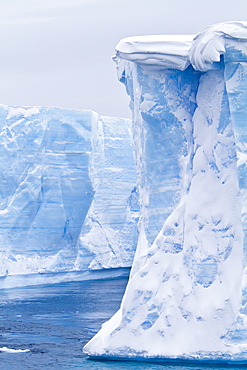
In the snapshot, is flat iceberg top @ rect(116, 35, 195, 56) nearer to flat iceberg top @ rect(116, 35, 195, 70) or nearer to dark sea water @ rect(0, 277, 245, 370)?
flat iceberg top @ rect(116, 35, 195, 70)

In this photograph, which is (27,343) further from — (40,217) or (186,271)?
(40,217)

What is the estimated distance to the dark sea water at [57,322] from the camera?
860 cm

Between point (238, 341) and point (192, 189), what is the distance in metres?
1.47

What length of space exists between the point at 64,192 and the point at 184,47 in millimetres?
10064

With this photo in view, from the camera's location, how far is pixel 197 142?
829cm

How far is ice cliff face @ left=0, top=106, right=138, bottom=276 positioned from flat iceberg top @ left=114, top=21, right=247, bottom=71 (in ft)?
28.5

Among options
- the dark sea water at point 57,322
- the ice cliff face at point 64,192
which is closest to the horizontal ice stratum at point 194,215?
the dark sea water at point 57,322

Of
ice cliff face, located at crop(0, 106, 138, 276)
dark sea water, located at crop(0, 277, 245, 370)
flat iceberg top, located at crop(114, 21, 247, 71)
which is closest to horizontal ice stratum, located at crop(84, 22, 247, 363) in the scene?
flat iceberg top, located at crop(114, 21, 247, 71)

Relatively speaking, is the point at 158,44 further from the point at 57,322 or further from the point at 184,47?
the point at 57,322

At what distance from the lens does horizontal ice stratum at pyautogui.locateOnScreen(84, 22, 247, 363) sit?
7805mm

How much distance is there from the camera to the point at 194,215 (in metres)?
8.12

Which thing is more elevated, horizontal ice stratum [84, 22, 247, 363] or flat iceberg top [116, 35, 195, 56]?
flat iceberg top [116, 35, 195, 56]

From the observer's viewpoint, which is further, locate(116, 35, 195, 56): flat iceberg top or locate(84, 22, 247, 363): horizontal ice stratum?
locate(116, 35, 195, 56): flat iceberg top

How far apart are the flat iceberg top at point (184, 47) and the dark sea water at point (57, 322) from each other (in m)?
2.75
